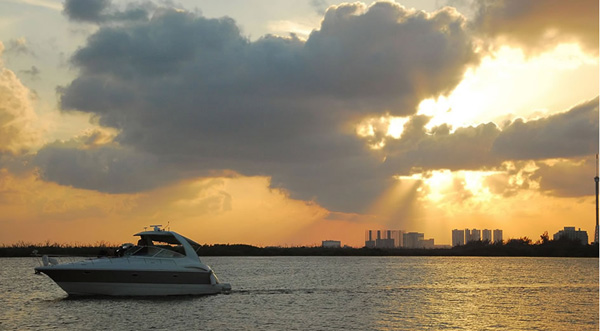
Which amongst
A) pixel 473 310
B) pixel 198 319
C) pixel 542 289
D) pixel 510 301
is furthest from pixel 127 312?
pixel 542 289

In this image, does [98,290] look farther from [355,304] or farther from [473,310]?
[473,310]

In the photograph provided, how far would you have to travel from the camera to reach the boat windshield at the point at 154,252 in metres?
60.7

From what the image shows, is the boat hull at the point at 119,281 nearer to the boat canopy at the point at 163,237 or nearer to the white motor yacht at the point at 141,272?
the white motor yacht at the point at 141,272

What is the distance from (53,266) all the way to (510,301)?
133 ft

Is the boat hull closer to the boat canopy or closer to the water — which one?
the water

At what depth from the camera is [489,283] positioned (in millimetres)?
94438

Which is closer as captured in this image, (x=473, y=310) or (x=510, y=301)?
(x=473, y=310)

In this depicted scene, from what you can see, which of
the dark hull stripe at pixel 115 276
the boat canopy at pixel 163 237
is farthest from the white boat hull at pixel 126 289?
the boat canopy at pixel 163 237

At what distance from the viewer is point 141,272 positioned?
5884 cm

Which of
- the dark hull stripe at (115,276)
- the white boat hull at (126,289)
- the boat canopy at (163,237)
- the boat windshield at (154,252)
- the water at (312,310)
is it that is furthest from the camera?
the boat canopy at (163,237)

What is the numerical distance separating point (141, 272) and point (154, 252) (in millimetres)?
2521

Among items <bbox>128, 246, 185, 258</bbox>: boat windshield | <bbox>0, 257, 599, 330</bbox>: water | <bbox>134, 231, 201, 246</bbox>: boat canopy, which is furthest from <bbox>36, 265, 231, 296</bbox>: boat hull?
<bbox>134, 231, 201, 246</bbox>: boat canopy

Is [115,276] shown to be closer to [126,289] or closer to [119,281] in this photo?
[119,281]

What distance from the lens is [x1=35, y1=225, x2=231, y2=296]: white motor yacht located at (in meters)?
58.6
